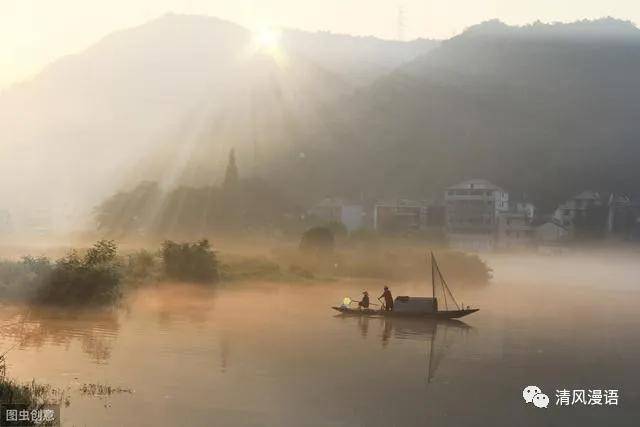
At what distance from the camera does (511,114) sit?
70.1 m

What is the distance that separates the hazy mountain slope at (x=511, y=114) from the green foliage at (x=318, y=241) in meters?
11.6

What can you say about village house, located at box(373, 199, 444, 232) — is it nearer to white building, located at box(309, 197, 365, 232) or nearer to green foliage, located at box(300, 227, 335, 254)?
white building, located at box(309, 197, 365, 232)

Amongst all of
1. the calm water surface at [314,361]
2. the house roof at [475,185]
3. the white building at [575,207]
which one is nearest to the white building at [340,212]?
the house roof at [475,185]

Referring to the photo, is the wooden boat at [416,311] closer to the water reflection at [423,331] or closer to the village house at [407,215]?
the water reflection at [423,331]

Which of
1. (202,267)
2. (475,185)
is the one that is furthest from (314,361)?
(475,185)

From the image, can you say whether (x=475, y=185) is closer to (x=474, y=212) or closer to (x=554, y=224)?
(x=474, y=212)

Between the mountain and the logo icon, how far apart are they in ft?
145

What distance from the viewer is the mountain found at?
63.3 m

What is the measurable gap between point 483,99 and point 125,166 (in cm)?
3354

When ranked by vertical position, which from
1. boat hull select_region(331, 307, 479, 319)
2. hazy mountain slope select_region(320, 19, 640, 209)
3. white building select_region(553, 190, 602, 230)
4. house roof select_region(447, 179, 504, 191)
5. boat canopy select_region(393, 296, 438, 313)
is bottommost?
boat hull select_region(331, 307, 479, 319)

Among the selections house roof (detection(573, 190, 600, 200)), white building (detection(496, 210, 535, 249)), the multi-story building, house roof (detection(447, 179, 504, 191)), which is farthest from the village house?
house roof (detection(573, 190, 600, 200))

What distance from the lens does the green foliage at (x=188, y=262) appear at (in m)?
30.9

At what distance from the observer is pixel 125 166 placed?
70.5 metres

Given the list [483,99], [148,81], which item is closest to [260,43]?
[148,81]
